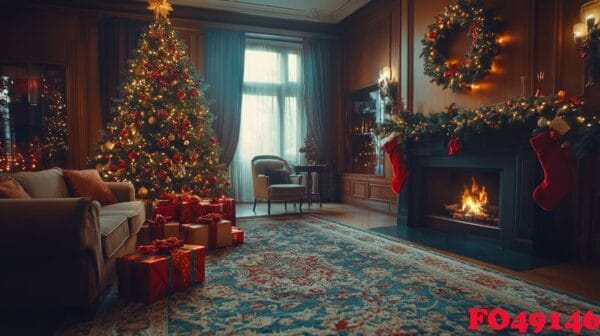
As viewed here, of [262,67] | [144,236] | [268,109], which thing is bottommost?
[144,236]

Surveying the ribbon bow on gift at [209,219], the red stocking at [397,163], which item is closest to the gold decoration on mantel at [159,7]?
the ribbon bow on gift at [209,219]

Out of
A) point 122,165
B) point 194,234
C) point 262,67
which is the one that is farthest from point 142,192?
point 262,67

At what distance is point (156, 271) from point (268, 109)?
522 cm

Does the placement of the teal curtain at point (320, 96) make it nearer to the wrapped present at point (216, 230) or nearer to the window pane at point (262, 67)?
the window pane at point (262, 67)

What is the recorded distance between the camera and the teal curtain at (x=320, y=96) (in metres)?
7.14

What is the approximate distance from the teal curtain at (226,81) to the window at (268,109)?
0.30 metres

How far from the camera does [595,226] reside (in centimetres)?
307

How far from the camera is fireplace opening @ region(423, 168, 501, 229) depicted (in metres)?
4.07

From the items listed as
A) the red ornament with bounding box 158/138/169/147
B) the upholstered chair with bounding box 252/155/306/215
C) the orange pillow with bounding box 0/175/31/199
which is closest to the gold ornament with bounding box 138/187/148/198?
the red ornament with bounding box 158/138/169/147

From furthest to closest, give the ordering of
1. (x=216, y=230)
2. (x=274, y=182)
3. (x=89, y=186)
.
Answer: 1. (x=274, y=182)
2. (x=216, y=230)
3. (x=89, y=186)

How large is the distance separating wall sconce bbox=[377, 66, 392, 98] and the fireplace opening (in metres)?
1.63

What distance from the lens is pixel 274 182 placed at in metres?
6.06

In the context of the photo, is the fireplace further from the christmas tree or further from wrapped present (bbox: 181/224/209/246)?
the christmas tree

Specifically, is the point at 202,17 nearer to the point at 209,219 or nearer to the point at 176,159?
the point at 176,159
